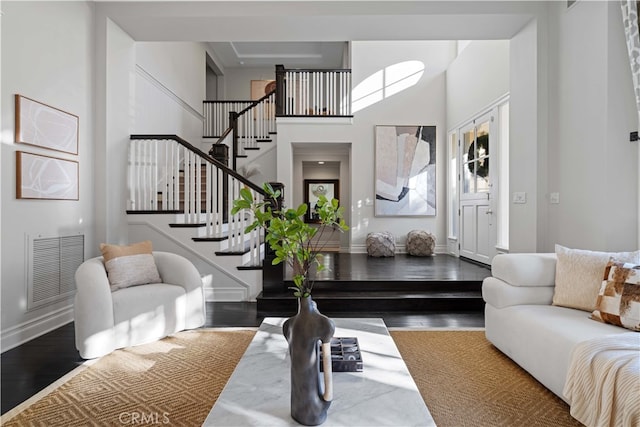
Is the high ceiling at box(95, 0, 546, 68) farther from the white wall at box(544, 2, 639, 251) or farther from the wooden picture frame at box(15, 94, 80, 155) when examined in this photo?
the wooden picture frame at box(15, 94, 80, 155)

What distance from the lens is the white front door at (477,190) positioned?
5.69 metres

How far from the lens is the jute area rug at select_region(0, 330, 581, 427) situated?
1954 millimetres

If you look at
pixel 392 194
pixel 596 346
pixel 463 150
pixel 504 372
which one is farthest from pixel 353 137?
pixel 596 346

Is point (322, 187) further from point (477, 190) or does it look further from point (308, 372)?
point (308, 372)

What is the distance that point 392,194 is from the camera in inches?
300

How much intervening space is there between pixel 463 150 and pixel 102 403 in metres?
6.44

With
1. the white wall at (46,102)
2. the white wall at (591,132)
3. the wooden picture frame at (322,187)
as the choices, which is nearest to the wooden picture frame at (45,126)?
the white wall at (46,102)

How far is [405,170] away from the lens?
7.61 metres

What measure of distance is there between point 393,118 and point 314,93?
1.70 meters

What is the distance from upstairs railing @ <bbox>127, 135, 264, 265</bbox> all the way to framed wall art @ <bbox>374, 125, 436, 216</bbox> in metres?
3.64

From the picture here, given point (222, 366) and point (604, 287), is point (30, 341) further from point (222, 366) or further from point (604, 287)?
point (604, 287)

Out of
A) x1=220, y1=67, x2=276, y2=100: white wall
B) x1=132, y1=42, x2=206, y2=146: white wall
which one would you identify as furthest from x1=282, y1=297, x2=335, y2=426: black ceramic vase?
x1=220, y1=67, x2=276, y2=100: white wall

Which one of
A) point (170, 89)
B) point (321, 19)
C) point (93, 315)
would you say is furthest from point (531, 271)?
point (170, 89)
